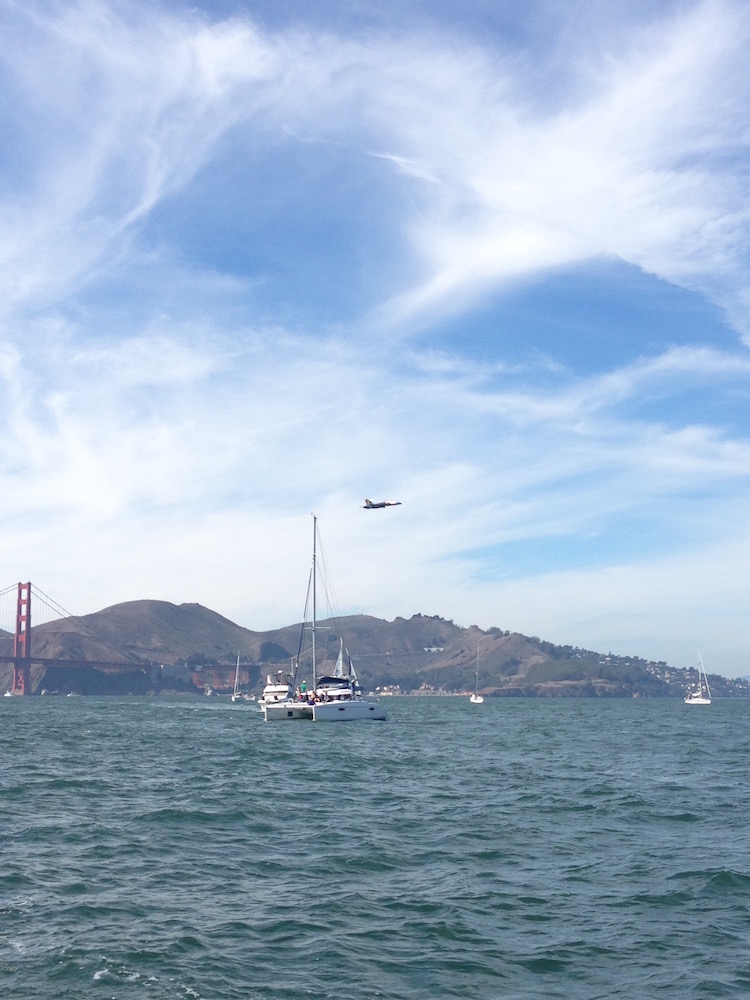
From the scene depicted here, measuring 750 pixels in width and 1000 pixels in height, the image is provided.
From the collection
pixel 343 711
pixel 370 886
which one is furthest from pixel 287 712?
pixel 370 886

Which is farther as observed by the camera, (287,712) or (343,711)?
(287,712)

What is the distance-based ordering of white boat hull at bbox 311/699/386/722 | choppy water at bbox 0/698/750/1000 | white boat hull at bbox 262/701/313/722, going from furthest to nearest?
1. white boat hull at bbox 262/701/313/722
2. white boat hull at bbox 311/699/386/722
3. choppy water at bbox 0/698/750/1000

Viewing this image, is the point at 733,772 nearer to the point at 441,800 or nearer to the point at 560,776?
the point at 560,776

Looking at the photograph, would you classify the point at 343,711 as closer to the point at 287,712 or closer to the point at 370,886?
the point at 287,712

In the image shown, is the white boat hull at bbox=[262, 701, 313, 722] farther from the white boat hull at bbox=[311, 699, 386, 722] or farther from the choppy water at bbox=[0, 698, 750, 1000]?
the choppy water at bbox=[0, 698, 750, 1000]

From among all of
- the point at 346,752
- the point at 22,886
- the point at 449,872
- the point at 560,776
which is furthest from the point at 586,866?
the point at 346,752

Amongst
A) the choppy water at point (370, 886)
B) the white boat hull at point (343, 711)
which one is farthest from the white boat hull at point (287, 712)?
the choppy water at point (370, 886)

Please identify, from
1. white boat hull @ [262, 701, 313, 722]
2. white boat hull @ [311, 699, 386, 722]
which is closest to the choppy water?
white boat hull @ [311, 699, 386, 722]

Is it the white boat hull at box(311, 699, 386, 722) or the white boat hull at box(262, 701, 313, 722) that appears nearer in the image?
the white boat hull at box(311, 699, 386, 722)

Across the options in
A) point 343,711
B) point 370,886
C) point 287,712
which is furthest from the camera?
point 287,712

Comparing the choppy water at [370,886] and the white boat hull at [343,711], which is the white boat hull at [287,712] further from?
the choppy water at [370,886]
